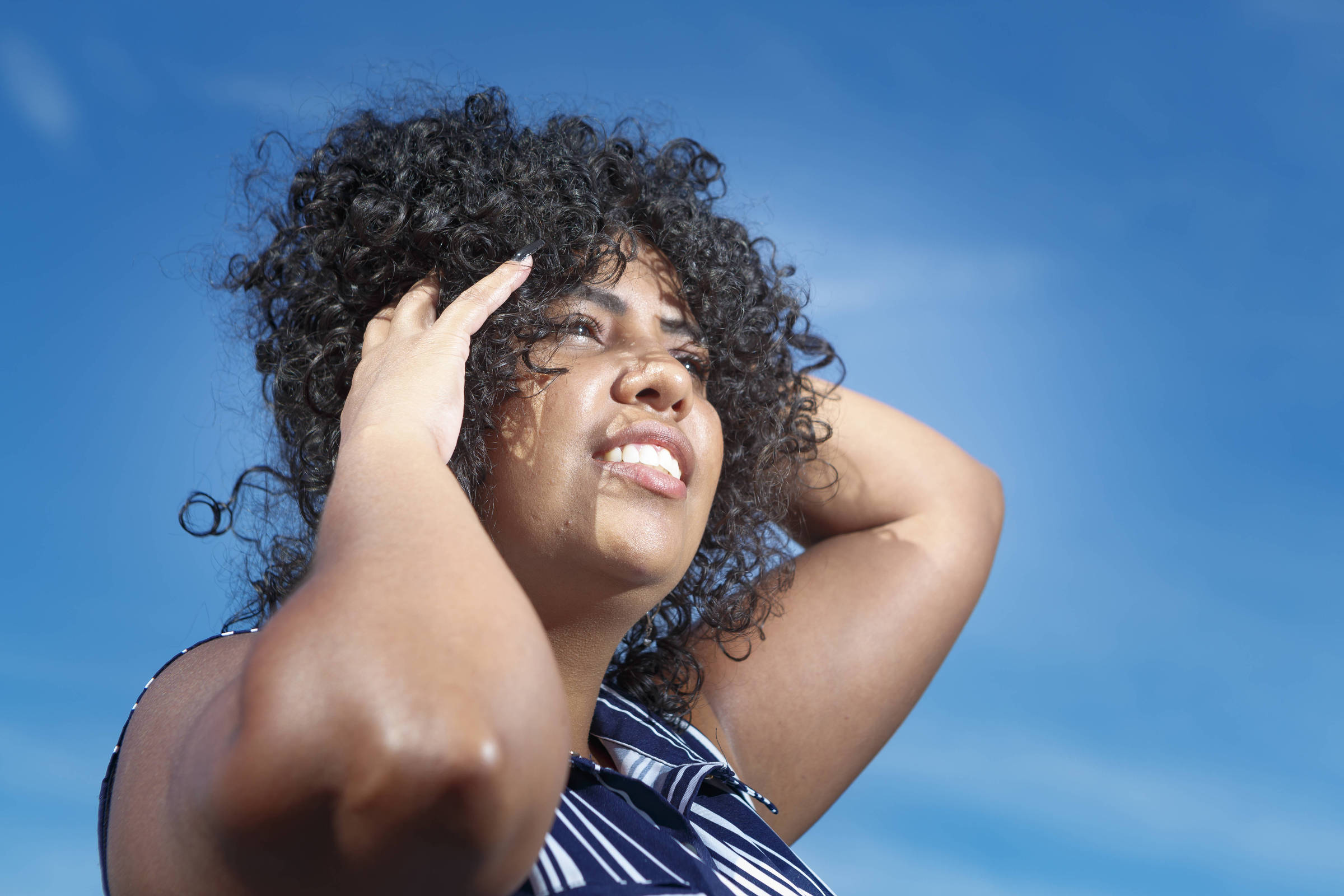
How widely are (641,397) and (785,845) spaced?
1083 mm

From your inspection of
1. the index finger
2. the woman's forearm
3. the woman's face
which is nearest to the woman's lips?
the woman's face

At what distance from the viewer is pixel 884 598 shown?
9.75 feet

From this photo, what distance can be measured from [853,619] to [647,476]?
111 centimetres

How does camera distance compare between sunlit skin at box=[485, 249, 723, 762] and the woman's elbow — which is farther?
sunlit skin at box=[485, 249, 723, 762]

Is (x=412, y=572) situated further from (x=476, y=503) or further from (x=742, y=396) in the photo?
(x=742, y=396)

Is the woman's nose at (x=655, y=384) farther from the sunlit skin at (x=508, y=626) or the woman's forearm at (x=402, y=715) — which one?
the woman's forearm at (x=402, y=715)

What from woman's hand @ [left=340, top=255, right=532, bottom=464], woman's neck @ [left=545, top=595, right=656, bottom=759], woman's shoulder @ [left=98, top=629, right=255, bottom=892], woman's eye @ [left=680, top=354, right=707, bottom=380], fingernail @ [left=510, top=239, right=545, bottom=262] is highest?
woman's eye @ [left=680, top=354, right=707, bottom=380]

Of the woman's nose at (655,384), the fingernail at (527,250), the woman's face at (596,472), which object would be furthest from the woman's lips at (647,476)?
the fingernail at (527,250)

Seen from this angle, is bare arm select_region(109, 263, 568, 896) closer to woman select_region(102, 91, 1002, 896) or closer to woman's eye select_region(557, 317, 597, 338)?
woman select_region(102, 91, 1002, 896)

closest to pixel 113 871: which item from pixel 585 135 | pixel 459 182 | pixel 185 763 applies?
pixel 185 763

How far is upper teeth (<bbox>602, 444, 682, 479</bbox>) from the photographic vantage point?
6.96 feet

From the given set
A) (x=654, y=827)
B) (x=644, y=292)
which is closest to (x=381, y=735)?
(x=654, y=827)

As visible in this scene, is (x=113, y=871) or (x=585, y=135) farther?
(x=585, y=135)

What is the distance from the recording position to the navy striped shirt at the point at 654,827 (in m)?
1.75
